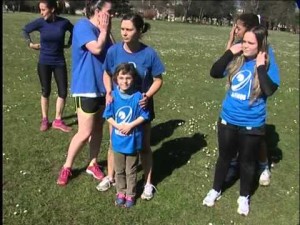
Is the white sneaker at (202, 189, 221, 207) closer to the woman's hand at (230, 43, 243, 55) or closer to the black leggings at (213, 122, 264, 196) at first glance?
the black leggings at (213, 122, 264, 196)

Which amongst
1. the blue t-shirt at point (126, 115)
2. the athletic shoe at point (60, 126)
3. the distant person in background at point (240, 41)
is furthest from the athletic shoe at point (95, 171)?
the athletic shoe at point (60, 126)

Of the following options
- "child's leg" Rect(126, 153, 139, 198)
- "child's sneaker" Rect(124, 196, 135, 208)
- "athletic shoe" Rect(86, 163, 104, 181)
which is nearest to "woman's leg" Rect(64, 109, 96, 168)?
"athletic shoe" Rect(86, 163, 104, 181)

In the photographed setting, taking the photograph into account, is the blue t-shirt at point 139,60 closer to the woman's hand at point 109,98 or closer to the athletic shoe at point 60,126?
the woman's hand at point 109,98

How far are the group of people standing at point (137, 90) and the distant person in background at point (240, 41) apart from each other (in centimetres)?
2

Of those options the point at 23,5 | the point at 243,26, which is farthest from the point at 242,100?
the point at 23,5

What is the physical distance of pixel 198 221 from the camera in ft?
17.4

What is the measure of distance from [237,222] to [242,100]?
146 cm

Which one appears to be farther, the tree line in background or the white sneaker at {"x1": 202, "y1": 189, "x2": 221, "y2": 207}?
the tree line in background

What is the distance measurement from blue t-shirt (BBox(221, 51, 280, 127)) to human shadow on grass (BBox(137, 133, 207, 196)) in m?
1.56

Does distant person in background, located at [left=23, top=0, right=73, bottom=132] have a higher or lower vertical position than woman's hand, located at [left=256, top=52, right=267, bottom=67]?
lower

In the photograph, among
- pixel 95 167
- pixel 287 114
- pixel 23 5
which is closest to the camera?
pixel 95 167

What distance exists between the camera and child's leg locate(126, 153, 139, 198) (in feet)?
17.5

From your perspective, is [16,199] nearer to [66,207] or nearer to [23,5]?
[66,207]

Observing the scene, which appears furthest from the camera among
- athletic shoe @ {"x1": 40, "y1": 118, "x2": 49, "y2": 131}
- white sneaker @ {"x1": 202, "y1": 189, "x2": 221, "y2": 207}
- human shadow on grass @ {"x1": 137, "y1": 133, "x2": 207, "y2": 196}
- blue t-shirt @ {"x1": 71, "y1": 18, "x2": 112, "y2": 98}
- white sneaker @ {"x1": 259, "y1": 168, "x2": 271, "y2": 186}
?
athletic shoe @ {"x1": 40, "y1": 118, "x2": 49, "y2": 131}
